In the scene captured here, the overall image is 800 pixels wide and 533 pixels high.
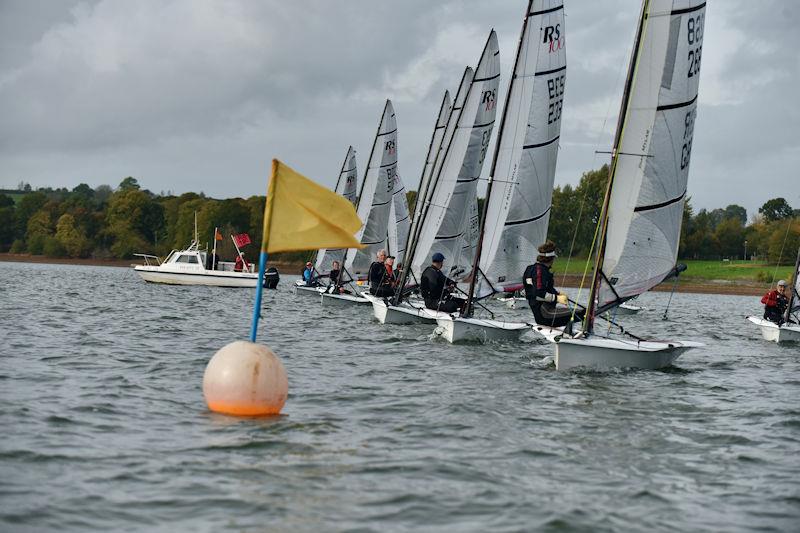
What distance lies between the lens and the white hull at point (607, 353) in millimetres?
15570

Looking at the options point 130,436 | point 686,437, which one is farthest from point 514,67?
point 130,436

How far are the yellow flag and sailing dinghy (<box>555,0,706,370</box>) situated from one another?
278 inches

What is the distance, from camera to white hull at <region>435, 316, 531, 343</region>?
19.9 m

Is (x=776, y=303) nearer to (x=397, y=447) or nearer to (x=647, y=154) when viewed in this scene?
(x=647, y=154)

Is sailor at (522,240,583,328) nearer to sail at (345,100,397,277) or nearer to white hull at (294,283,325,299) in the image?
sail at (345,100,397,277)

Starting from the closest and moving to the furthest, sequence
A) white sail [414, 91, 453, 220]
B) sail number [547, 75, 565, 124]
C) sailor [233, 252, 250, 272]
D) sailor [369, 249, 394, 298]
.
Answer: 1. sail number [547, 75, 565, 124]
2. sailor [369, 249, 394, 298]
3. white sail [414, 91, 453, 220]
4. sailor [233, 252, 250, 272]

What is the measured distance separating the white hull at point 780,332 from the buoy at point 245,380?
1748 centimetres

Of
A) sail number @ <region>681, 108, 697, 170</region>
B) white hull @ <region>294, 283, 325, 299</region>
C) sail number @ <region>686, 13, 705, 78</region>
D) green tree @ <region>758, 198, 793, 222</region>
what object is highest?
green tree @ <region>758, 198, 793, 222</region>

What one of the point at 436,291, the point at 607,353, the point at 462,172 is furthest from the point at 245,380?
the point at 462,172

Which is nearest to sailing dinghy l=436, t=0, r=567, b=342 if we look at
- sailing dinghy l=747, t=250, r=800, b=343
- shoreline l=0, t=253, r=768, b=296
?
sailing dinghy l=747, t=250, r=800, b=343

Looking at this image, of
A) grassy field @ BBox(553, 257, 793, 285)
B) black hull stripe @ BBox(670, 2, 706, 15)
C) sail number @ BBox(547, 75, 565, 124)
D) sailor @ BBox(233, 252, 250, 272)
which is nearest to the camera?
black hull stripe @ BBox(670, 2, 706, 15)

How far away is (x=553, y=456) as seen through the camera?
31.2ft

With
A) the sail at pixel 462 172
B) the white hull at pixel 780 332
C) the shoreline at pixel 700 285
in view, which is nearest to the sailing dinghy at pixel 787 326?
the white hull at pixel 780 332

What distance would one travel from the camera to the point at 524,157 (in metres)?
23.5
